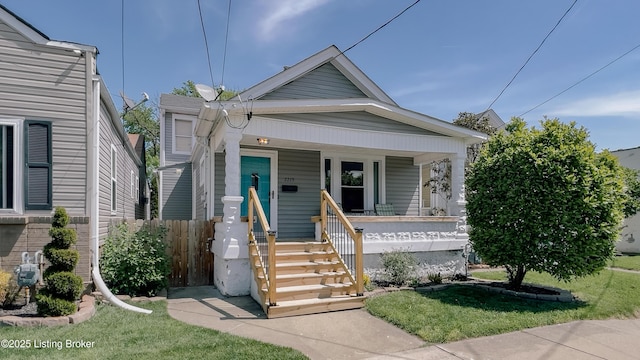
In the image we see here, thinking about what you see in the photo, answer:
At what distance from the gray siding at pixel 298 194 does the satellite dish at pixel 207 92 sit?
225 cm

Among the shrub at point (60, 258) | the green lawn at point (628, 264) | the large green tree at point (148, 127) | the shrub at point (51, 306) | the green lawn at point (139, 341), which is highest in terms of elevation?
the large green tree at point (148, 127)

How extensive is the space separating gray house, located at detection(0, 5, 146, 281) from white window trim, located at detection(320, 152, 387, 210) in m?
5.46

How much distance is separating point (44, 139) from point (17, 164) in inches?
21.9

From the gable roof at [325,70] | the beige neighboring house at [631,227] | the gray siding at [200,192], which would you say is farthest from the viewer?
the beige neighboring house at [631,227]

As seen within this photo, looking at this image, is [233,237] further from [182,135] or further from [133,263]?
[182,135]

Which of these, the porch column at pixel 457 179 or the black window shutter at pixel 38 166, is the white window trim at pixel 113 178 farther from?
the porch column at pixel 457 179

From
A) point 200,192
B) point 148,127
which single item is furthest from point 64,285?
point 148,127

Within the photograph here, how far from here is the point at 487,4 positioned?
8055mm

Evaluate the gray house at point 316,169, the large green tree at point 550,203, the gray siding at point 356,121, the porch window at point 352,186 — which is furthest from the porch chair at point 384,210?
the large green tree at point 550,203

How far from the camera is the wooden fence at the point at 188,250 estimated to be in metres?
8.05

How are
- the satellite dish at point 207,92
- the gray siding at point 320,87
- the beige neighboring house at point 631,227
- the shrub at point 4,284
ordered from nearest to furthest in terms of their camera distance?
1. the shrub at point 4,284
2. the satellite dish at point 207,92
3. the gray siding at point 320,87
4. the beige neighboring house at point 631,227

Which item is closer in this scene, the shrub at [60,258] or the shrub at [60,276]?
the shrub at [60,276]

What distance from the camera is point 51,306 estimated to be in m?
4.89

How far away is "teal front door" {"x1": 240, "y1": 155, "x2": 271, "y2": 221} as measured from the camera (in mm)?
9055
